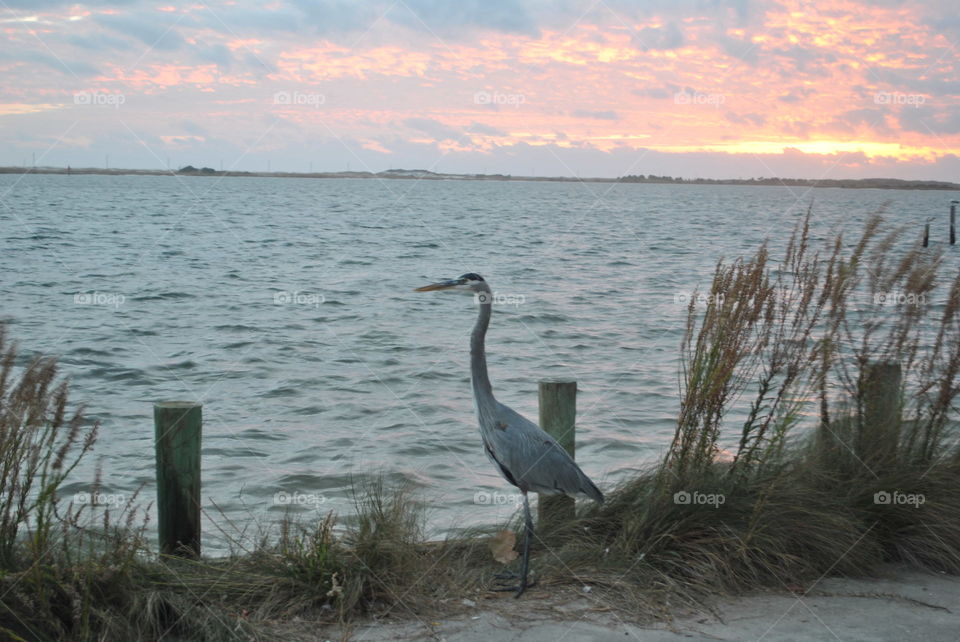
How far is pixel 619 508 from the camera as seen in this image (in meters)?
5.51

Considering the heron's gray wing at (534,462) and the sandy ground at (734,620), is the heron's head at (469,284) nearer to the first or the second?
the heron's gray wing at (534,462)

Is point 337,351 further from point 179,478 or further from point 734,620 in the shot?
point 734,620

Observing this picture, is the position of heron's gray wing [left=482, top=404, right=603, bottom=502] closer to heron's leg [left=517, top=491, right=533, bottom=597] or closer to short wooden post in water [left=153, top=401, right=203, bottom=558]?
heron's leg [left=517, top=491, right=533, bottom=597]

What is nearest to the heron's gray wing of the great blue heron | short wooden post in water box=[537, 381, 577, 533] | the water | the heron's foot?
the great blue heron

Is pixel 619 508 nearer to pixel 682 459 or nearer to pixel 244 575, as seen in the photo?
pixel 682 459

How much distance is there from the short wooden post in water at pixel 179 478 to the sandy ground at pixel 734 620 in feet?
4.53

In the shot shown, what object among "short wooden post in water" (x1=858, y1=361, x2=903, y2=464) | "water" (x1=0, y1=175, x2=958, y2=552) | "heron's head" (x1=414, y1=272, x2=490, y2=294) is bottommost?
"water" (x1=0, y1=175, x2=958, y2=552)

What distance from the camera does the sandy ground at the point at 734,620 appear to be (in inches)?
165

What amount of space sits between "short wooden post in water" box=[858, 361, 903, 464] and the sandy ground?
902 millimetres

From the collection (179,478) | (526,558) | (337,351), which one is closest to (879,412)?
(526,558)

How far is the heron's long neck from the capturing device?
5.44 meters

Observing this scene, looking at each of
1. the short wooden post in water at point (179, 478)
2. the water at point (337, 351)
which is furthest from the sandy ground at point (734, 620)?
the water at point (337, 351)

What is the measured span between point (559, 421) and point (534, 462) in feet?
1.89

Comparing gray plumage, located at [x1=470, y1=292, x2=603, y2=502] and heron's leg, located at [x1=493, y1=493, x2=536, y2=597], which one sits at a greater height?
gray plumage, located at [x1=470, y1=292, x2=603, y2=502]
